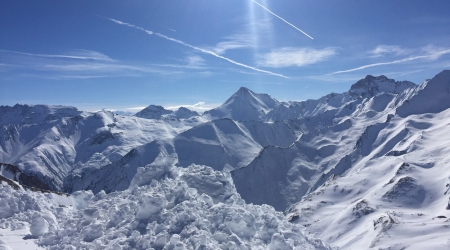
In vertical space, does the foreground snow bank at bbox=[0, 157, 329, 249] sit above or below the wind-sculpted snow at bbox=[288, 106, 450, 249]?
above

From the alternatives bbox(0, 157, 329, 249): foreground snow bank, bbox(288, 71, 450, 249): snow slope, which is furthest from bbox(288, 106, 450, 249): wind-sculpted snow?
bbox(0, 157, 329, 249): foreground snow bank

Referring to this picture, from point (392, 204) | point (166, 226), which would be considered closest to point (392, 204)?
point (392, 204)

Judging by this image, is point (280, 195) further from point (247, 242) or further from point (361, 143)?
point (247, 242)

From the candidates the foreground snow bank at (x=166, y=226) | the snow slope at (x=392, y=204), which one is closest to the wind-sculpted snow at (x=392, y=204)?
the snow slope at (x=392, y=204)

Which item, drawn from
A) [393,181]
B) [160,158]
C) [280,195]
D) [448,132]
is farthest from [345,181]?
[160,158]

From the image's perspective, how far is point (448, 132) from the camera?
146875 mm

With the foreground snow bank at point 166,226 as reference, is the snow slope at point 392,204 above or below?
below

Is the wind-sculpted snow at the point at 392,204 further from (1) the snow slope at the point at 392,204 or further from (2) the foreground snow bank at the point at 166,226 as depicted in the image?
(2) the foreground snow bank at the point at 166,226

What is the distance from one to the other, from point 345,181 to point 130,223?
105m

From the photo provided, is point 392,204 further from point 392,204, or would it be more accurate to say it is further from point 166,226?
A: point 166,226

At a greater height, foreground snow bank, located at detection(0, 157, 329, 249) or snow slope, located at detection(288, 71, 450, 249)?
foreground snow bank, located at detection(0, 157, 329, 249)

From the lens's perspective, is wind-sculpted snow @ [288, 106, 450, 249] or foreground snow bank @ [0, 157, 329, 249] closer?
foreground snow bank @ [0, 157, 329, 249]

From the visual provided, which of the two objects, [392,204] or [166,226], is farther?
[392,204]

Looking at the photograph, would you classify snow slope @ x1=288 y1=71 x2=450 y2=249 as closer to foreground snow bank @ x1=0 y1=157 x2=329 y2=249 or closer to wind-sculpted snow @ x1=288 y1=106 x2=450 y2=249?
wind-sculpted snow @ x1=288 y1=106 x2=450 y2=249
